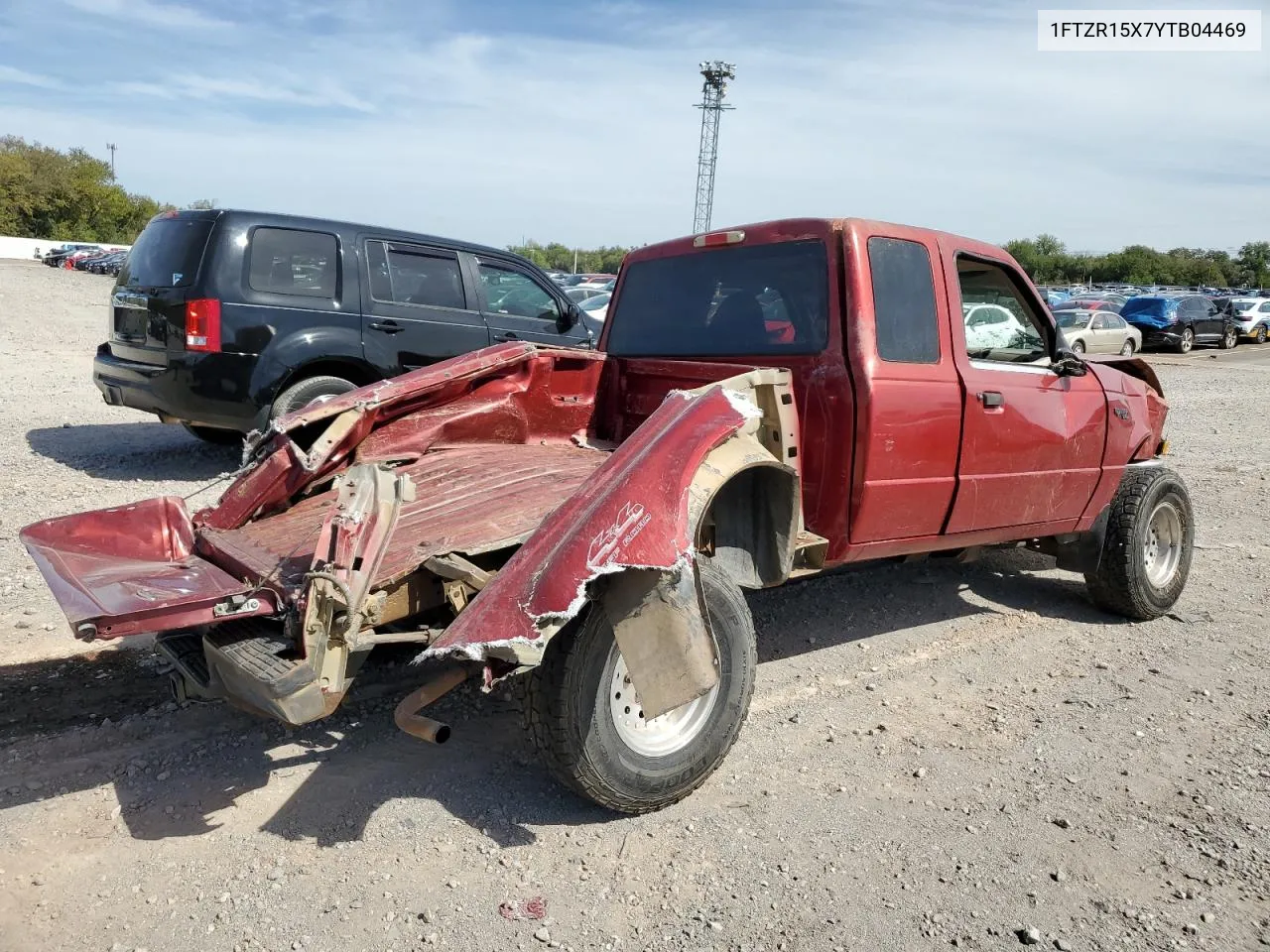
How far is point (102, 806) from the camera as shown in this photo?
3.19 m

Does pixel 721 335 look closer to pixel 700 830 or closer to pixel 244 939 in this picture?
pixel 700 830

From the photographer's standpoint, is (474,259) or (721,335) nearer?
(721,335)

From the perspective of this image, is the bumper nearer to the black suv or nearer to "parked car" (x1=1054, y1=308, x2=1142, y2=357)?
the black suv

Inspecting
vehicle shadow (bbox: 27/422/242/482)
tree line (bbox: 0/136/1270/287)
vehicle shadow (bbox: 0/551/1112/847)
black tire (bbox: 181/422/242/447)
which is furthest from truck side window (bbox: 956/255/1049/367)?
tree line (bbox: 0/136/1270/287)

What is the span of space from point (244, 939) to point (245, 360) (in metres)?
5.33

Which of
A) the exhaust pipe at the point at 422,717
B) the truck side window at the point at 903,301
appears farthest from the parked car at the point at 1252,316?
the exhaust pipe at the point at 422,717

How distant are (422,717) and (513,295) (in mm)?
6226

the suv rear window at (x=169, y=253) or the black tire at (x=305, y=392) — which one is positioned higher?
the suv rear window at (x=169, y=253)

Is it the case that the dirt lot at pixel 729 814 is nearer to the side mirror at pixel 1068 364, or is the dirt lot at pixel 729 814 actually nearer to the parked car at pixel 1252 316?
the side mirror at pixel 1068 364

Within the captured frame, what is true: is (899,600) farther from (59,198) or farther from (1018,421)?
(59,198)

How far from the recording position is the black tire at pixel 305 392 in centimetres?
726

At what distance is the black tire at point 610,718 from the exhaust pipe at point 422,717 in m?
0.24

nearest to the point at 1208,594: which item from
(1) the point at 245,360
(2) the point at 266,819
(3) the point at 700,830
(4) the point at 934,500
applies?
(4) the point at 934,500

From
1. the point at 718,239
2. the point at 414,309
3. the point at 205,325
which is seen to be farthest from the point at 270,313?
the point at 718,239
